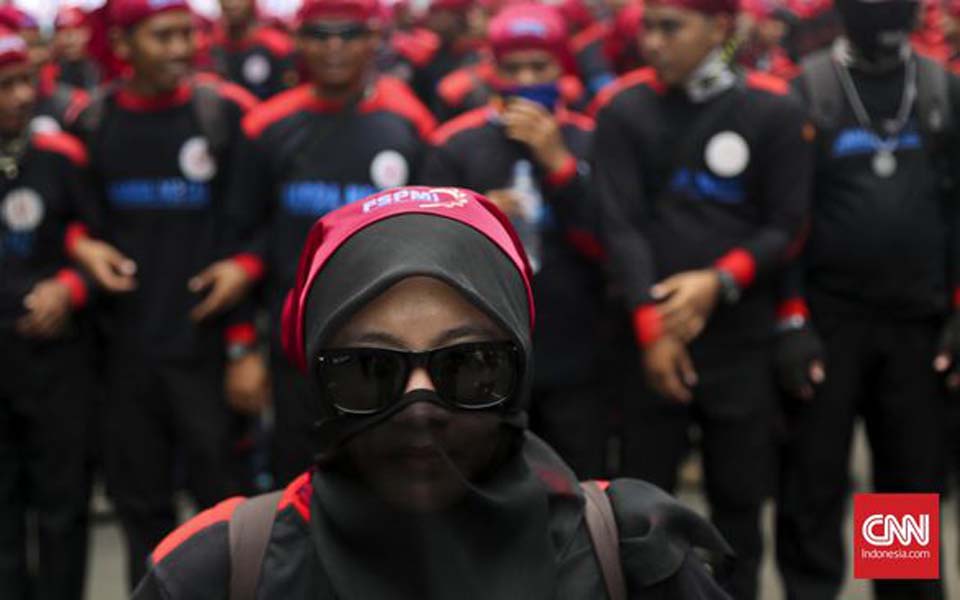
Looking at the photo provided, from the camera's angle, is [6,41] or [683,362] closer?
[683,362]

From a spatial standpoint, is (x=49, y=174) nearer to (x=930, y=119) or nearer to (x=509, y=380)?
(x=930, y=119)

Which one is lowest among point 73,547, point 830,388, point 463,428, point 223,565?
point 73,547

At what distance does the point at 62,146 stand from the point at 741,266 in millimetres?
2511

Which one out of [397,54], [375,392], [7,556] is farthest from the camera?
[397,54]

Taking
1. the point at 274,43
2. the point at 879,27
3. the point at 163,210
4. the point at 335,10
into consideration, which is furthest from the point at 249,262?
the point at 274,43

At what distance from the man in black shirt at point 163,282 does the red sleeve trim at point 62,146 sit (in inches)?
1.9

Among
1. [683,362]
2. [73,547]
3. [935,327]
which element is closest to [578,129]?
[683,362]

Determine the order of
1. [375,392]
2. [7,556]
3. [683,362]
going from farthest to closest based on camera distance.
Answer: [7,556] → [683,362] → [375,392]

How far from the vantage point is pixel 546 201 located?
5.24m

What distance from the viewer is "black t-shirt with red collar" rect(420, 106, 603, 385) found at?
5215mm

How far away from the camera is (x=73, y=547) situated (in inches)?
219

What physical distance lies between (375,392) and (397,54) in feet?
33.9

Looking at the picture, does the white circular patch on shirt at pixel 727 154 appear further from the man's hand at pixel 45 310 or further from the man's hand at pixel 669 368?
the man's hand at pixel 45 310

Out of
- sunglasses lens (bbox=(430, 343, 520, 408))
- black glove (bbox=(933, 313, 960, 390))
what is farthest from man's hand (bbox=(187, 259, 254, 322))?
sunglasses lens (bbox=(430, 343, 520, 408))
